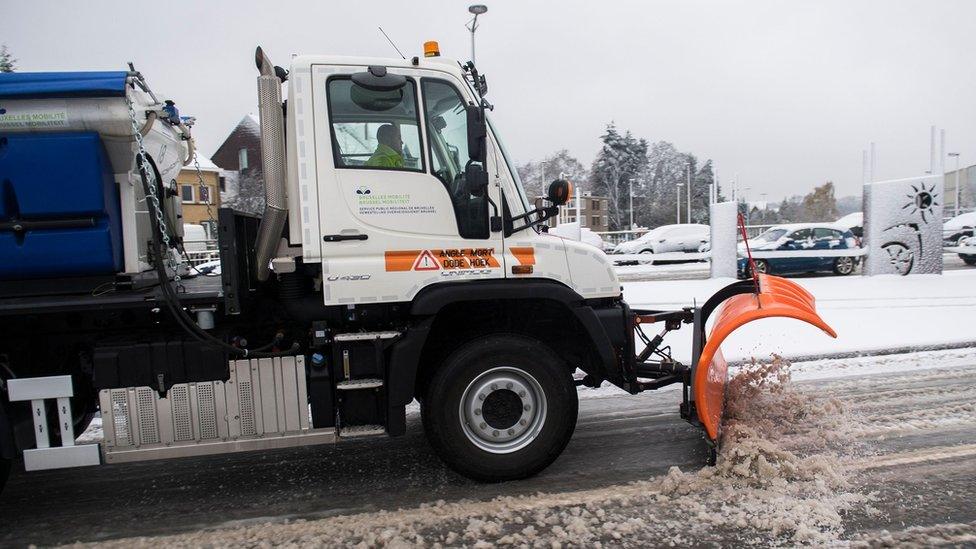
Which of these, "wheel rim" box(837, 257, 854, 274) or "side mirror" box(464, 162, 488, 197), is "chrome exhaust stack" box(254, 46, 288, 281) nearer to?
"side mirror" box(464, 162, 488, 197)

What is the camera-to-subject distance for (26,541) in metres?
4.05

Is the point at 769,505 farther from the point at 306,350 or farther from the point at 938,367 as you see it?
the point at 938,367

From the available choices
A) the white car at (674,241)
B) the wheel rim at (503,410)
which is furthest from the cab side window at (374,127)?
Result: the white car at (674,241)

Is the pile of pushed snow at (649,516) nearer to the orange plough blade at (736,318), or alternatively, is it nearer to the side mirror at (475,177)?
the orange plough blade at (736,318)

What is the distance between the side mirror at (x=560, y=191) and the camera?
4445 millimetres

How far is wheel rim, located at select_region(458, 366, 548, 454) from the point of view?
14.7ft

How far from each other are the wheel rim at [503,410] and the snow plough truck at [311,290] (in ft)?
0.04

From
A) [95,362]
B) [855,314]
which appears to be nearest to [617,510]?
[95,362]

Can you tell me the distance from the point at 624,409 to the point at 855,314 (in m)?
7.43

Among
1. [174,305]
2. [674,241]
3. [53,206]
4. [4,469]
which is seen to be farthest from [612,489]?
[674,241]

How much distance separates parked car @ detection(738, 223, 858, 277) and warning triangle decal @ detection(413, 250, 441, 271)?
16.7 m

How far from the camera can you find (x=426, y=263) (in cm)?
439

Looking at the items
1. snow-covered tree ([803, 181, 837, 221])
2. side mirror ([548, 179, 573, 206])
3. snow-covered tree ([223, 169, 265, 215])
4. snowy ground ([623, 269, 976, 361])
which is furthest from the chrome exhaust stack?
snow-covered tree ([803, 181, 837, 221])

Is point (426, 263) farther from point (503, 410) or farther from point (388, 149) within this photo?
point (503, 410)
